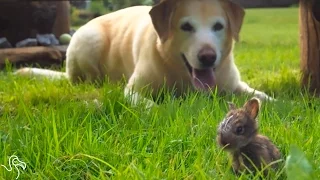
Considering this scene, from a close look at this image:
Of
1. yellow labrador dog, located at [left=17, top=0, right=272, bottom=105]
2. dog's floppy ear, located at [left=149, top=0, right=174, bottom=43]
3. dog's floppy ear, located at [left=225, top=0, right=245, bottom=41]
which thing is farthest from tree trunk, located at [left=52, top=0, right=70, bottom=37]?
dog's floppy ear, located at [left=225, top=0, right=245, bottom=41]

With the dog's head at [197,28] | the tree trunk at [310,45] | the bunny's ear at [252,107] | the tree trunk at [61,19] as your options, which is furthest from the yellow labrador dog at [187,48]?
the tree trunk at [61,19]

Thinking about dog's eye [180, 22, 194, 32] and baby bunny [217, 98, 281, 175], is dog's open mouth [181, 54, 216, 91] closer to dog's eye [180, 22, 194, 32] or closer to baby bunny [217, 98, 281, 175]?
dog's eye [180, 22, 194, 32]

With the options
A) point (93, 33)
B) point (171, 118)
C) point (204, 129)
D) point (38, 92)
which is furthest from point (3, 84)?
point (204, 129)

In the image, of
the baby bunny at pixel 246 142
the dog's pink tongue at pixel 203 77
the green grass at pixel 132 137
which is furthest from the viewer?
the dog's pink tongue at pixel 203 77

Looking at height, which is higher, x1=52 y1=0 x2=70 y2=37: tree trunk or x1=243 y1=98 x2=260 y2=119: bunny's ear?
x1=243 y1=98 x2=260 y2=119: bunny's ear

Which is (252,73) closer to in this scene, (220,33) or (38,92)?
(220,33)

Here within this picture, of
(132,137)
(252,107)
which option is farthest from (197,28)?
(252,107)

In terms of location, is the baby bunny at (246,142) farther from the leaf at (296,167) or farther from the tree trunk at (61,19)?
the tree trunk at (61,19)

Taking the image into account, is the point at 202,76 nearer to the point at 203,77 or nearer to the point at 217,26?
the point at 203,77
